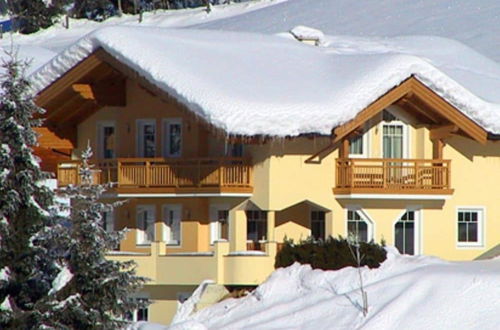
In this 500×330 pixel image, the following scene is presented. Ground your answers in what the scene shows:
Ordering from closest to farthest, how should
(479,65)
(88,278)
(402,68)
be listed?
(88,278) → (402,68) → (479,65)

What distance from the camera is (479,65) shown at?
193ft

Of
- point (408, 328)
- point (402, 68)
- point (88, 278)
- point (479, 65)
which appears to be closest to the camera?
point (88, 278)

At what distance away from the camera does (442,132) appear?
48.0 metres

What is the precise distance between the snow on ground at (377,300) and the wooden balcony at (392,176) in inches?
114

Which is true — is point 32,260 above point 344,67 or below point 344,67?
below

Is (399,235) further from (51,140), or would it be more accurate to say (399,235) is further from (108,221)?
(51,140)

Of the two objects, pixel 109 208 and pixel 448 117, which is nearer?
pixel 109 208

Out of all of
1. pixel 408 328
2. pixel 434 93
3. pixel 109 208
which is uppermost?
pixel 434 93

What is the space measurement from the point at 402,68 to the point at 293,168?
3856 mm

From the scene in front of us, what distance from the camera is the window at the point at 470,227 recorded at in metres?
49.1

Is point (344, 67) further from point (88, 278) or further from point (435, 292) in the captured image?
point (88, 278)

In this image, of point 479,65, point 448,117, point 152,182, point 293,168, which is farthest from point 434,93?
point 479,65

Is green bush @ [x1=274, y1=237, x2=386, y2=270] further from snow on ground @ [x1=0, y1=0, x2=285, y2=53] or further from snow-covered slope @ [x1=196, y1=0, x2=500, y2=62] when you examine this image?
snow on ground @ [x1=0, y1=0, x2=285, y2=53]

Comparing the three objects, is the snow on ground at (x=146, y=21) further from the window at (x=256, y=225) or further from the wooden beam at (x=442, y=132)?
the wooden beam at (x=442, y=132)
